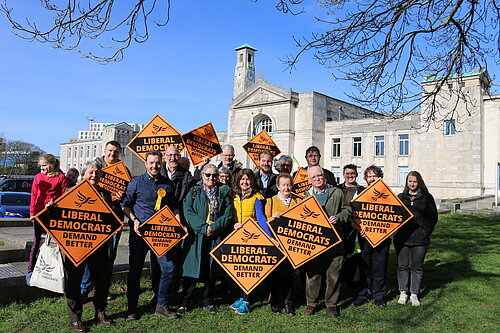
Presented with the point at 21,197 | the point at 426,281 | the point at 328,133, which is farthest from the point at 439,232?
the point at 328,133

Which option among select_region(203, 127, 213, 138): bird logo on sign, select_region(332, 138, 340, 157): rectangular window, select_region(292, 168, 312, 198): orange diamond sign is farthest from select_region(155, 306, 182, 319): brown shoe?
select_region(332, 138, 340, 157): rectangular window

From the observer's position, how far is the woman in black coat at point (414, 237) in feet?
21.3

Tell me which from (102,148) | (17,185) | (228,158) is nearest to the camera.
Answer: (228,158)

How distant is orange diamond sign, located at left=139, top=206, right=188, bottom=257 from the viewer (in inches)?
219

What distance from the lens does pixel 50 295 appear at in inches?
248

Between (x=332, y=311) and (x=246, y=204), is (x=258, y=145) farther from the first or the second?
(x=332, y=311)

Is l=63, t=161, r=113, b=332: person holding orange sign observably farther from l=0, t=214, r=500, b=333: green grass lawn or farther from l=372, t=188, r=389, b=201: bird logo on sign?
l=372, t=188, r=389, b=201: bird logo on sign

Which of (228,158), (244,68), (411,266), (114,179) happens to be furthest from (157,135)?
(244,68)

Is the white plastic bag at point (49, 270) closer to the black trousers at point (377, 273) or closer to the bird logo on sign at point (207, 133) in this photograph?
the bird logo on sign at point (207, 133)

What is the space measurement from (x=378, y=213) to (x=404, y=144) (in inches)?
1755

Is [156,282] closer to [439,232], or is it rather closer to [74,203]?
[74,203]

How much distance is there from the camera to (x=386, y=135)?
49312mm

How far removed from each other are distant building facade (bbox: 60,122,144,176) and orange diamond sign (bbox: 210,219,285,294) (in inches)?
2857

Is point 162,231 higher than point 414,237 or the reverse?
higher
